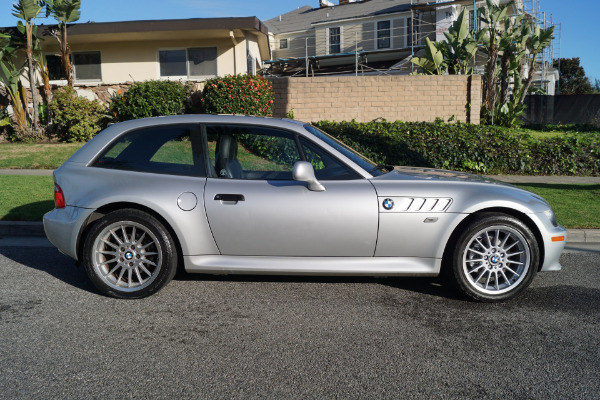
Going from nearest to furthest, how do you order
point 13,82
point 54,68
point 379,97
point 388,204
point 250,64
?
point 388,204 → point 379,97 → point 13,82 → point 54,68 → point 250,64

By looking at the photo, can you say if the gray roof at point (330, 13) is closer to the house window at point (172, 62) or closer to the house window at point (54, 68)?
the house window at point (172, 62)

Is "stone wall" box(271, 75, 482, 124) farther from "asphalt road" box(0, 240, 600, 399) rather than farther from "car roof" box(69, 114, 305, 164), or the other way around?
"asphalt road" box(0, 240, 600, 399)

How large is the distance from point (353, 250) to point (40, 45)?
17366 millimetres

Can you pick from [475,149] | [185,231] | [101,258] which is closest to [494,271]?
[185,231]

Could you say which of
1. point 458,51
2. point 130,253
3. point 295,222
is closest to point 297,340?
point 295,222

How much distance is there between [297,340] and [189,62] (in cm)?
1638

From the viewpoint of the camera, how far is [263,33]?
747 inches

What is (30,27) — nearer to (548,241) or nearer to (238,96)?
(238,96)

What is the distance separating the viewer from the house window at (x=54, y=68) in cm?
1944

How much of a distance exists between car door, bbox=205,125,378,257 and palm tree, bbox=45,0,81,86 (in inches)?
543

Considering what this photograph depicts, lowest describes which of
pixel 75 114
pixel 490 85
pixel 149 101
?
pixel 75 114

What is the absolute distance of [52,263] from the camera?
6.18 m

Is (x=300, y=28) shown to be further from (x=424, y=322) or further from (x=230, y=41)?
(x=424, y=322)

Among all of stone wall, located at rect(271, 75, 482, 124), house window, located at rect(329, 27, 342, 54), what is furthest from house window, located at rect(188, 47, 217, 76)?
house window, located at rect(329, 27, 342, 54)
